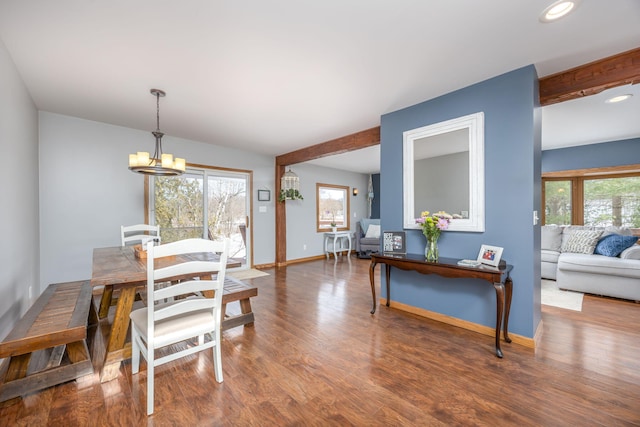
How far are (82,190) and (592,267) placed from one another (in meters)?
7.19

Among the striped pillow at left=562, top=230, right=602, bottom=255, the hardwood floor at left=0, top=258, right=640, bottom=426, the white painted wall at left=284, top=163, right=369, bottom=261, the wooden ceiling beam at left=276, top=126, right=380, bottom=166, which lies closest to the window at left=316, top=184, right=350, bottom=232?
the white painted wall at left=284, top=163, right=369, bottom=261

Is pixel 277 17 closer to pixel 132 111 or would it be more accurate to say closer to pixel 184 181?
pixel 132 111

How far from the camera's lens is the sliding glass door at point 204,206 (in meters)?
4.34

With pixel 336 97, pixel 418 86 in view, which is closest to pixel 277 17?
pixel 336 97

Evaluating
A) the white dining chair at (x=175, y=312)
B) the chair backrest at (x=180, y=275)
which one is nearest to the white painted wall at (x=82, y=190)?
the white dining chair at (x=175, y=312)

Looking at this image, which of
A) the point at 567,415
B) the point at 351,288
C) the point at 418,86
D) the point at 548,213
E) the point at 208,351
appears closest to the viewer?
the point at 567,415

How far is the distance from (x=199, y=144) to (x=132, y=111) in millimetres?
1432

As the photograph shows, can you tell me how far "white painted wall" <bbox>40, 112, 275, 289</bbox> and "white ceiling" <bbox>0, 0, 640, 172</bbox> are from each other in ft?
1.49

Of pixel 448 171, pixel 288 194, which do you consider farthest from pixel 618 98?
Result: pixel 288 194

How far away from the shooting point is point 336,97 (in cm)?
291

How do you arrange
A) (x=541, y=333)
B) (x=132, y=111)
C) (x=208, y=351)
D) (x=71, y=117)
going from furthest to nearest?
1. (x=71, y=117)
2. (x=132, y=111)
3. (x=541, y=333)
4. (x=208, y=351)

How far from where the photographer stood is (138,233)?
4062 mm

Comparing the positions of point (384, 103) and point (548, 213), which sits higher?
point (384, 103)

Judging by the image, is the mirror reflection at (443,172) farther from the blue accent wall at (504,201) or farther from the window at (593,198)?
the window at (593,198)
